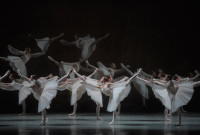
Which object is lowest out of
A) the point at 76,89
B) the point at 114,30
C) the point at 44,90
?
the point at 76,89

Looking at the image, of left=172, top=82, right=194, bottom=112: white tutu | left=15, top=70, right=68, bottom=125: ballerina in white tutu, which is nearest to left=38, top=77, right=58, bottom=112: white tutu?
left=15, top=70, right=68, bottom=125: ballerina in white tutu

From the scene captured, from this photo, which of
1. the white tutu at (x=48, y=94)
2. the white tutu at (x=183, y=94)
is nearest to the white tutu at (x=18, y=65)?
the white tutu at (x=48, y=94)

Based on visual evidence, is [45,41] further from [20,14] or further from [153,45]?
[153,45]

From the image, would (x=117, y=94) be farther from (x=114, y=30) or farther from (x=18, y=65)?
(x=114, y=30)

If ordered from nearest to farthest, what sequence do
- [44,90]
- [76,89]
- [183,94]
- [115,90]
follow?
[183,94]
[44,90]
[115,90]
[76,89]

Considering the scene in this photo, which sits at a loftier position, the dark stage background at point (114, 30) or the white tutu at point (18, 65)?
the dark stage background at point (114, 30)

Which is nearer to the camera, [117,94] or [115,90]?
[117,94]

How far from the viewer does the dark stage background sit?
15820 mm

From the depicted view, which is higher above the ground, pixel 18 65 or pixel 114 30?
pixel 114 30

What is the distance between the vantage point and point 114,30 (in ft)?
53.5

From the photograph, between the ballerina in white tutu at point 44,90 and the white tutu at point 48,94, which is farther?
the ballerina in white tutu at point 44,90

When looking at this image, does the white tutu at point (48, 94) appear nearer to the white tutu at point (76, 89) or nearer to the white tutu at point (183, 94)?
the white tutu at point (76, 89)

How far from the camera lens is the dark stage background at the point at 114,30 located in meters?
15.8

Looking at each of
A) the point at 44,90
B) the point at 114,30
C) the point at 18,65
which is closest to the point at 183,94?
the point at 44,90
